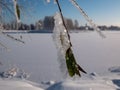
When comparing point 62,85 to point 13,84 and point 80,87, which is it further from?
point 13,84

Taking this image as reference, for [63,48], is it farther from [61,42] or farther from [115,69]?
[115,69]

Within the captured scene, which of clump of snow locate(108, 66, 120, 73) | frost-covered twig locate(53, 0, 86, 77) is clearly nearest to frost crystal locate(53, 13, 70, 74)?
frost-covered twig locate(53, 0, 86, 77)

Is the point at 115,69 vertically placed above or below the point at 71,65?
below

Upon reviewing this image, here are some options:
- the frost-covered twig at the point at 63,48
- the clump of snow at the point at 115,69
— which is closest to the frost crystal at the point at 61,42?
the frost-covered twig at the point at 63,48

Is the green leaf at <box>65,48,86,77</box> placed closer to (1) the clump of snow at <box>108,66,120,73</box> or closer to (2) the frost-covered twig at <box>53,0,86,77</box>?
(2) the frost-covered twig at <box>53,0,86,77</box>

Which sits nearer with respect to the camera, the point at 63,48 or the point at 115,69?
the point at 63,48

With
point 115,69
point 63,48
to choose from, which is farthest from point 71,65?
point 115,69

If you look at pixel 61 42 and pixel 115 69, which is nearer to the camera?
pixel 61 42

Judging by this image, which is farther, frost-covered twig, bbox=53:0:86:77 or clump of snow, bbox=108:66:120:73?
clump of snow, bbox=108:66:120:73

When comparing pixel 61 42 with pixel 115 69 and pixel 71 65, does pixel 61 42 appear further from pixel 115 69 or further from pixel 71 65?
pixel 115 69

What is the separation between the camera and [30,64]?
12602 millimetres

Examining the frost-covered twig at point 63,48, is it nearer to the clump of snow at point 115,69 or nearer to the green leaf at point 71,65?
the green leaf at point 71,65

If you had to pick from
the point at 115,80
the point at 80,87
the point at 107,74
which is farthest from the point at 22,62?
the point at 80,87

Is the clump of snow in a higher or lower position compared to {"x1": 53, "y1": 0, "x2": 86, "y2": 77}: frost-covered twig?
lower
